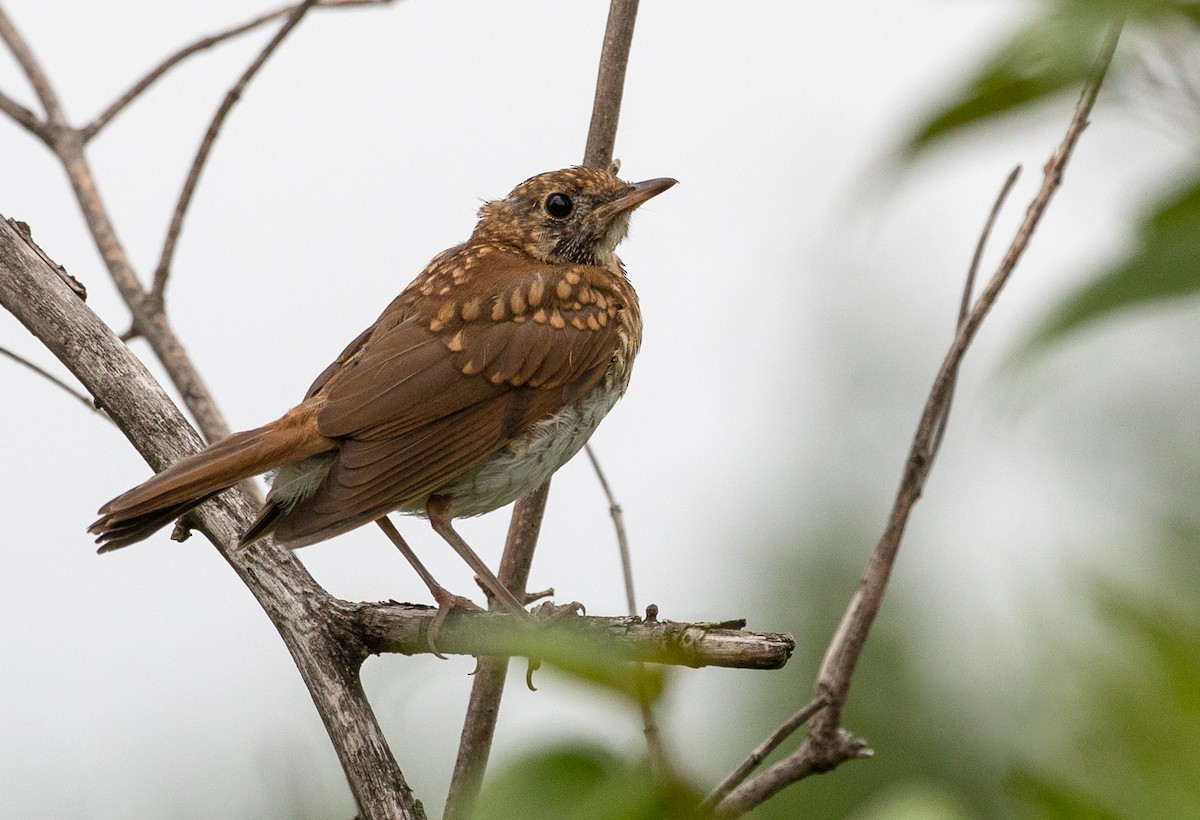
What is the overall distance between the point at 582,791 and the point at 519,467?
299cm

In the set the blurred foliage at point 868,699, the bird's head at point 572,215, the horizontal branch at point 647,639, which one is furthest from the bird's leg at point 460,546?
the bird's head at point 572,215

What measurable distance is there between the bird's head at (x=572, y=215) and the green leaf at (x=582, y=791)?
12.7ft

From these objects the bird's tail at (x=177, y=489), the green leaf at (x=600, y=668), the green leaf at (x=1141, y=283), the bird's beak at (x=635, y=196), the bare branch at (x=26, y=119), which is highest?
the bare branch at (x=26, y=119)

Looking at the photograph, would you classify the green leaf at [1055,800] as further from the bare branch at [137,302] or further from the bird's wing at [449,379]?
the bare branch at [137,302]

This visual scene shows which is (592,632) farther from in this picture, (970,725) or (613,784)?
(970,725)

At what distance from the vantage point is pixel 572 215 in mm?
4977

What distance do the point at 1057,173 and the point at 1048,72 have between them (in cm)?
167

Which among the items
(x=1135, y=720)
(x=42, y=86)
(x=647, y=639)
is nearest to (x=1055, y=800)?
(x=1135, y=720)

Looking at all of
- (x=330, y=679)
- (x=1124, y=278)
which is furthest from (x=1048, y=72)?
(x=330, y=679)

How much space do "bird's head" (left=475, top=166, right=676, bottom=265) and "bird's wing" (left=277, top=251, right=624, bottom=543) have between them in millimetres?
313

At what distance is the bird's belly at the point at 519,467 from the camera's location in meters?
4.02

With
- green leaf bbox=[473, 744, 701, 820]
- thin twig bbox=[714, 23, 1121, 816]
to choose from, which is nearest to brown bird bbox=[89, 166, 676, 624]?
thin twig bbox=[714, 23, 1121, 816]

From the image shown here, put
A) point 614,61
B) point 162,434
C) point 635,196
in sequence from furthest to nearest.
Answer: point 635,196 < point 614,61 < point 162,434

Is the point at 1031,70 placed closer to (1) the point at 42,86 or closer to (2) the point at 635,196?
(2) the point at 635,196
